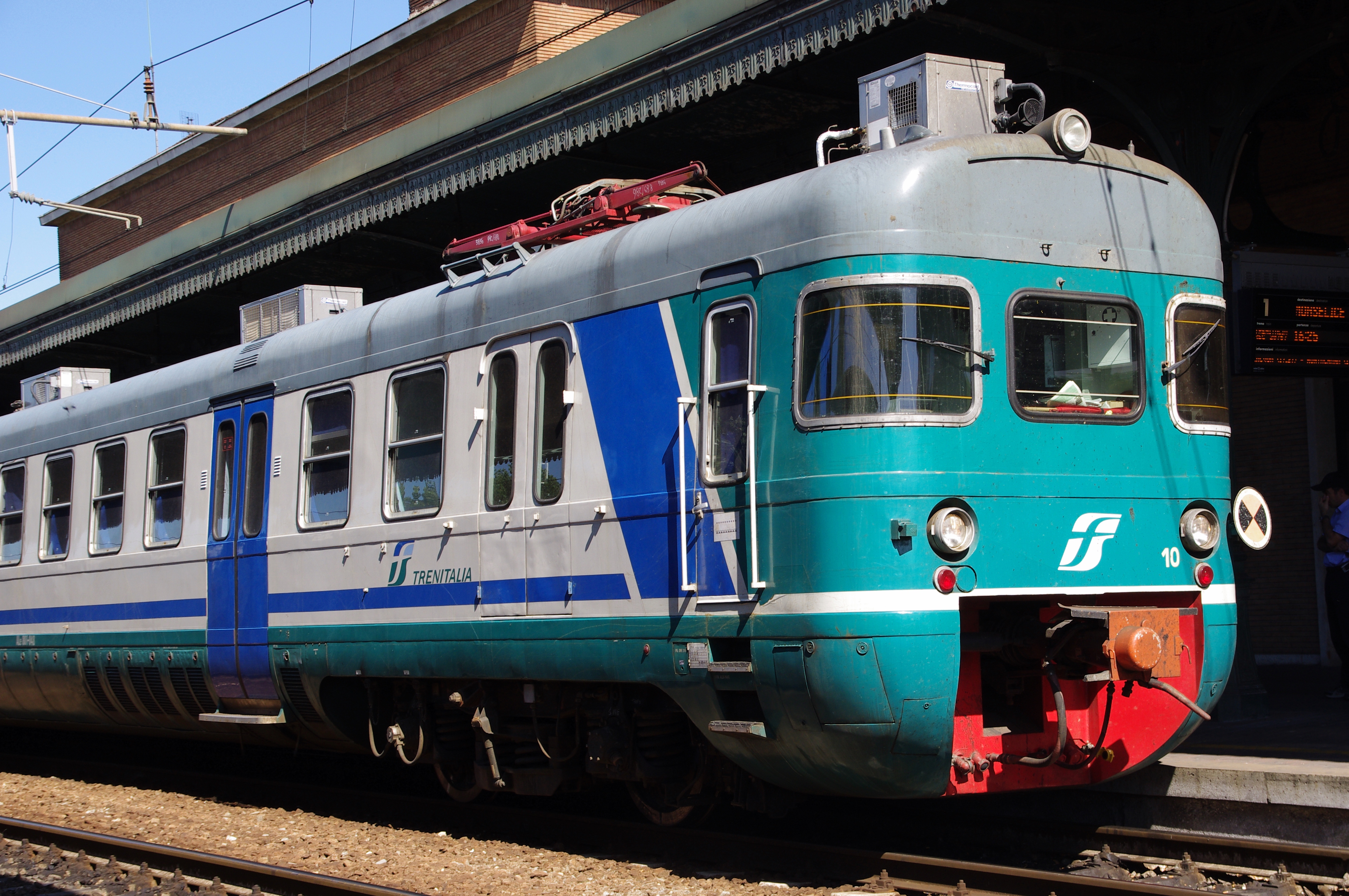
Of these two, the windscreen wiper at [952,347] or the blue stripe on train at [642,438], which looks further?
the blue stripe on train at [642,438]

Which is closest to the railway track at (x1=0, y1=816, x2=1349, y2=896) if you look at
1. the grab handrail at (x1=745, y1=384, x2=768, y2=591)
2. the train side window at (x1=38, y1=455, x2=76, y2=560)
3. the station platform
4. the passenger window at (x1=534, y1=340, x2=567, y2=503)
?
the station platform

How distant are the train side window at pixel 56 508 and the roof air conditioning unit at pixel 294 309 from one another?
266 cm

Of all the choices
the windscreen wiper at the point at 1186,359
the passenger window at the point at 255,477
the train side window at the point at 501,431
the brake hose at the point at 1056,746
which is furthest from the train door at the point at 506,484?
the windscreen wiper at the point at 1186,359

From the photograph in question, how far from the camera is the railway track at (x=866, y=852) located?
6.57 m

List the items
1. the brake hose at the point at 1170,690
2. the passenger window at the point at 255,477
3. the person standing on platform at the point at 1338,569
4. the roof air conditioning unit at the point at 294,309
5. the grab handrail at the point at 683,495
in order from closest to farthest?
1. the brake hose at the point at 1170,690
2. the grab handrail at the point at 683,495
3. the passenger window at the point at 255,477
4. the person standing on platform at the point at 1338,569
5. the roof air conditioning unit at the point at 294,309

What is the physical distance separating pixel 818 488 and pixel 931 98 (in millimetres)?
2260

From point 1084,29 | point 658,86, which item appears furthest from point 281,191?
point 1084,29

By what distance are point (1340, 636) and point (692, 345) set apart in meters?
6.73

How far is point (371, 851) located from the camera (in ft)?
28.7

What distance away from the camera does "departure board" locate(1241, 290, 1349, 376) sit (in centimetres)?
1022

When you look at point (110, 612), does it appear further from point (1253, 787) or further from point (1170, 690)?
point (1253, 787)

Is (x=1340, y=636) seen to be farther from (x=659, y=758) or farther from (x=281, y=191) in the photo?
(x=281, y=191)

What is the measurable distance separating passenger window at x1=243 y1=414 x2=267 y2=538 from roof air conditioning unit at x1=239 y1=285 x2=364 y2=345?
85 cm

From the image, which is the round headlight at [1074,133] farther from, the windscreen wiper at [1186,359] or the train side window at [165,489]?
the train side window at [165,489]
